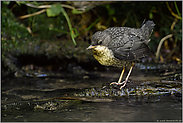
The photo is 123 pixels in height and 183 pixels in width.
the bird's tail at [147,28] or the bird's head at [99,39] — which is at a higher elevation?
the bird's tail at [147,28]

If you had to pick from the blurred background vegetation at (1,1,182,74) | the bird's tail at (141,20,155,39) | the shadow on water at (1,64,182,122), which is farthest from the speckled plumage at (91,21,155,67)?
the blurred background vegetation at (1,1,182,74)

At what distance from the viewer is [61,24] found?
6.66 m

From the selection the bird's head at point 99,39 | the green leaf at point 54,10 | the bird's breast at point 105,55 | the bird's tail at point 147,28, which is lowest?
the bird's breast at point 105,55

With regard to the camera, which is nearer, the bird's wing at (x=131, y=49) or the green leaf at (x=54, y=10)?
the bird's wing at (x=131, y=49)

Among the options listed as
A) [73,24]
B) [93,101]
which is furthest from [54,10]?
[93,101]

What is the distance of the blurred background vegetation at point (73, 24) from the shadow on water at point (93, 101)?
62.4 inches

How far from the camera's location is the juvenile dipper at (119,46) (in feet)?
11.9

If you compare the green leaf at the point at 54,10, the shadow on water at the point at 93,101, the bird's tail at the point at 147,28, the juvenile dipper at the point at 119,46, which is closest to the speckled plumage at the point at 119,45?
the juvenile dipper at the point at 119,46

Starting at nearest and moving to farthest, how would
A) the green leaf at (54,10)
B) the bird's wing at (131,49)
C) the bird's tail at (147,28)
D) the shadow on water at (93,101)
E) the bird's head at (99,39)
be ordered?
the shadow on water at (93,101) < the bird's head at (99,39) < the bird's wing at (131,49) < the bird's tail at (147,28) < the green leaf at (54,10)

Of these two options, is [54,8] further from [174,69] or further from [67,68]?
[174,69]

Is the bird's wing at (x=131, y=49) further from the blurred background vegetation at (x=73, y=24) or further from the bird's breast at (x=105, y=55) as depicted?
the blurred background vegetation at (x=73, y=24)

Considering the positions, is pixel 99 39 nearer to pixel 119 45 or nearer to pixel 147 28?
pixel 119 45

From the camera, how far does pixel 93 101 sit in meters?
3.63

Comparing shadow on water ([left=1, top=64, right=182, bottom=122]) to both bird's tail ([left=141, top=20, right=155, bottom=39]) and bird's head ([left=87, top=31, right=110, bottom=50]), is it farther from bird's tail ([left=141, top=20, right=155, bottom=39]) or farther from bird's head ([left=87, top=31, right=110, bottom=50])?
bird's tail ([left=141, top=20, right=155, bottom=39])
